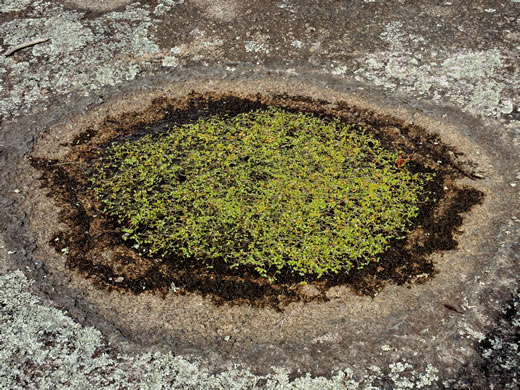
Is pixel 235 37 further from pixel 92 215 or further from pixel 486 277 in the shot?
pixel 486 277

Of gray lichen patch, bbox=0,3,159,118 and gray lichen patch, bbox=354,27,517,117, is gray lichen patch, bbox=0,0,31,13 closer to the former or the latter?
gray lichen patch, bbox=0,3,159,118

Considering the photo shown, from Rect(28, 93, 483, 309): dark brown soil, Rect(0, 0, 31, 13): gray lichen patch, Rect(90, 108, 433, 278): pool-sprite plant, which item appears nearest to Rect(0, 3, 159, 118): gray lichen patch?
Rect(0, 0, 31, 13): gray lichen patch

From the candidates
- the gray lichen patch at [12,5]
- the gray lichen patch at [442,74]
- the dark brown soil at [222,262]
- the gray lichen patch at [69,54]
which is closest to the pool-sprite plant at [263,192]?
the dark brown soil at [222,262]

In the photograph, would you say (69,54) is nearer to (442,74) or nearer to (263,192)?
(263,192)

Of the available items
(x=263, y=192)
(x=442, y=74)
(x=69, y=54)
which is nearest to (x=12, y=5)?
(x=69, y=54)

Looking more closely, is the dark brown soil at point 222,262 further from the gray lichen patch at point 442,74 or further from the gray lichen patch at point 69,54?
the gray lichen patch at point 69,54
